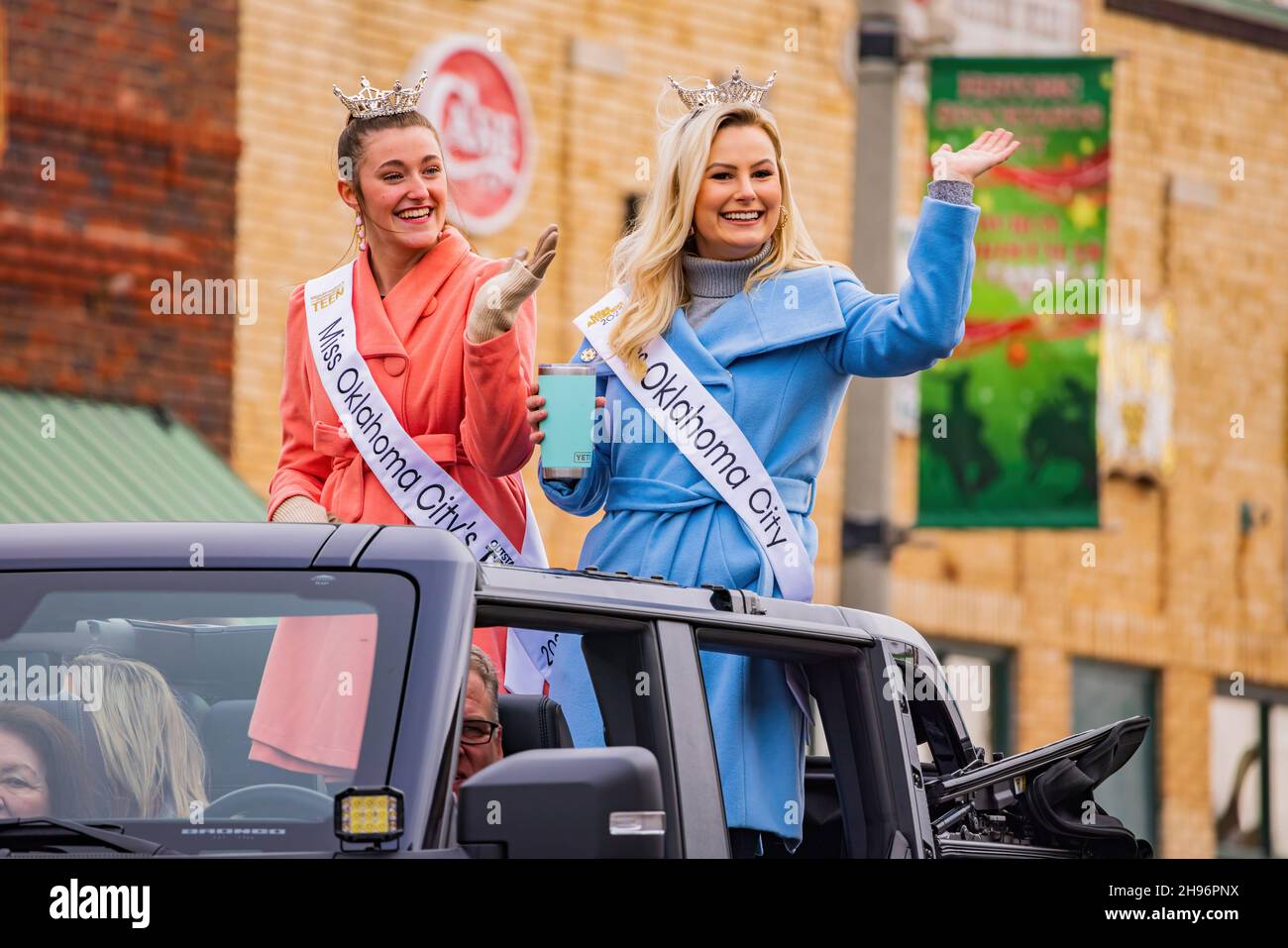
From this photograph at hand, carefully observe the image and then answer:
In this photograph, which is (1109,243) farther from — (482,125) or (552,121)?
(482,125)

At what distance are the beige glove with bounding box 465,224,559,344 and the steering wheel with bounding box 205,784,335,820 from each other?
5.66ft

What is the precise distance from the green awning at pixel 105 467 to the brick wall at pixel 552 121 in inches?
26.9

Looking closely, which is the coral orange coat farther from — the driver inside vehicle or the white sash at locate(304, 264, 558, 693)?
the driver inside vehicle

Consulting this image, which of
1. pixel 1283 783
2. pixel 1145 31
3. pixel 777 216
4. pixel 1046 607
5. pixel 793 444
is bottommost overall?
pixel 1283 783

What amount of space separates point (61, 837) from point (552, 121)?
40.9 ft

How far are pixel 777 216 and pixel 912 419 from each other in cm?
1274

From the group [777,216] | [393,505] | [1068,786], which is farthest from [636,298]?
[1068,786]

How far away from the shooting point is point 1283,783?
20.1 meters

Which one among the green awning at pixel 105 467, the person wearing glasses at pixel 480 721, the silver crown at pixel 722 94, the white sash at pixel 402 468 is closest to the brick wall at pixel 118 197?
the green awning at pixel 105 467

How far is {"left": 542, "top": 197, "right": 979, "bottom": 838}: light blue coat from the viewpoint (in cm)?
502

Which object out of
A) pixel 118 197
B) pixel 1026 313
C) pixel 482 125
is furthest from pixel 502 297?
pixel 482 125

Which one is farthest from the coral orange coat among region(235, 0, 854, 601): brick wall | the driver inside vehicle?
region(235, 0, 854, 601): brick wall

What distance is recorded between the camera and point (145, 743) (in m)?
3.58
